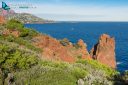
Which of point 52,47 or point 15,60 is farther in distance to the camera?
point 52,47

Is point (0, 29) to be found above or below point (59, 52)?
above

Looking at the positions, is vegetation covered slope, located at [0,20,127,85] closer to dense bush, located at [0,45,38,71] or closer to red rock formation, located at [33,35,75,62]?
dense bush, located at [0,45,38,71]

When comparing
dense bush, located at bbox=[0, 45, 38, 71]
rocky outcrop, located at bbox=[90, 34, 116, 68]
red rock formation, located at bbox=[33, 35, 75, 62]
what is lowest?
rocky outcrop, located at bbox=[90, 34, 116, 68]

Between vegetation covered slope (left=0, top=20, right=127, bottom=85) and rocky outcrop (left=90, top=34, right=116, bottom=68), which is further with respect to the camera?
rocky outcrop (left=90, top=34, right=116, bottom=68)

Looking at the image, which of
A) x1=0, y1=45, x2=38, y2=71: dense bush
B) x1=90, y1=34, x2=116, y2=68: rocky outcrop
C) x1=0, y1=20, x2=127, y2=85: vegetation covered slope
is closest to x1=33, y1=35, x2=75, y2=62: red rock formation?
x1=0, y1=20, x2=127, y2=85: vegetation covered slope

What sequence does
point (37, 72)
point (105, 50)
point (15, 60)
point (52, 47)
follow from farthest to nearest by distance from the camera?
point (105, 50) < point (52, 47) < point (15, 60) < point (37, 72)

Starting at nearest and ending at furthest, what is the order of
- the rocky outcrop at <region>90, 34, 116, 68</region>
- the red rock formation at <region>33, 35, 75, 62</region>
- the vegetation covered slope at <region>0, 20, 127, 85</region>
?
the vegetation covered slope at <region>0, 20, 127, 85</region>
the red rock formation at <region>33, 35, 75, 62</region>
the rocky outcrop at <region>90, 34, 116, 68</region>

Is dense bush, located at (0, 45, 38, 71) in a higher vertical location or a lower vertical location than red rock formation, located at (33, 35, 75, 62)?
higher

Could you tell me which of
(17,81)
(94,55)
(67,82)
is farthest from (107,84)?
(94,55)

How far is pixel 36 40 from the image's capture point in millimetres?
37000

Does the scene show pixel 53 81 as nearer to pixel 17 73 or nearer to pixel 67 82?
pixel 67 82

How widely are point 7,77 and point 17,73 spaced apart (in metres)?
0.75

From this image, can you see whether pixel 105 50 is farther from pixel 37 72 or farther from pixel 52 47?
pixel 37 72

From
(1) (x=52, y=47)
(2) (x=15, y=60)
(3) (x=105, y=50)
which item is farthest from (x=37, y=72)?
(3) (x=105, y=50)
